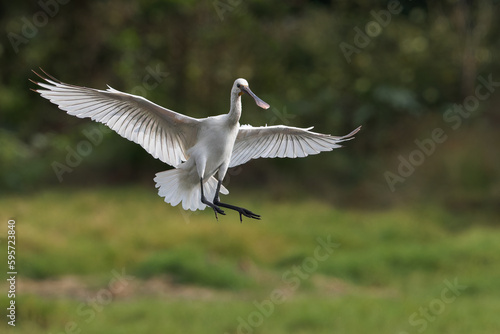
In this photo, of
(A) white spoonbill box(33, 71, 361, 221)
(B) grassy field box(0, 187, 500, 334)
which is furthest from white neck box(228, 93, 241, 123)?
(B) grassy field box(0, 187, 500, 334)

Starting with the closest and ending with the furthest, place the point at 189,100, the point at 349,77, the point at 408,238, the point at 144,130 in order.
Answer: the point at 144,130
the point at 189,100
the point at 408,238
the point at 349,77

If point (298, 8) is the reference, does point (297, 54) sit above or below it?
below

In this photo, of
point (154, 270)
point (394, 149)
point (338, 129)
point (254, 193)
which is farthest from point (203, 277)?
point (394, 149)

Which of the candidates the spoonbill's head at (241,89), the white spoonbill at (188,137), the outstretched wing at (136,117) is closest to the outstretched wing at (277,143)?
the white spoonbill at (188,137)

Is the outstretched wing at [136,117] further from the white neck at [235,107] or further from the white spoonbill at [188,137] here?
the white neck at [235,107]

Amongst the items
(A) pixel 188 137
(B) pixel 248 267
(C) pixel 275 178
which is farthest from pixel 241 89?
(C) pixel 275 178

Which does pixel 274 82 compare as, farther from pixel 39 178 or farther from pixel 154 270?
pixel 39 178

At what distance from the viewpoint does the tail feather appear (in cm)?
204

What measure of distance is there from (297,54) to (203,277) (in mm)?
4011

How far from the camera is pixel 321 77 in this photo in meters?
14.9

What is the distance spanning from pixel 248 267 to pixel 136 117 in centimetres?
1121

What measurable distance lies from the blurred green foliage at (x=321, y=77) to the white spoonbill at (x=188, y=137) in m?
10.8

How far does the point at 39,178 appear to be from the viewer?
15477 mm

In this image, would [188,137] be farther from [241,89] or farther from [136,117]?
[241,89]
